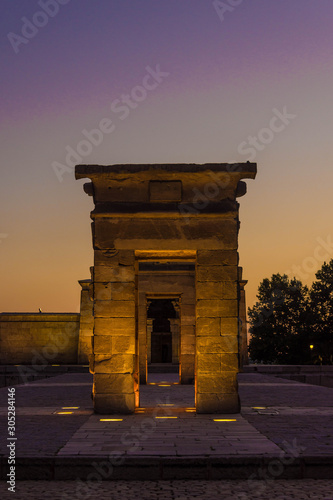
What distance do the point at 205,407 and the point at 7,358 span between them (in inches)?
762

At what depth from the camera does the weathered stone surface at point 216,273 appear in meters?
10.9

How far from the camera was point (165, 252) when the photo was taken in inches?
444

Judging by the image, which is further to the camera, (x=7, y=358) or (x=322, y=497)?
(x=7, y=358)

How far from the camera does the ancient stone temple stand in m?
10.7

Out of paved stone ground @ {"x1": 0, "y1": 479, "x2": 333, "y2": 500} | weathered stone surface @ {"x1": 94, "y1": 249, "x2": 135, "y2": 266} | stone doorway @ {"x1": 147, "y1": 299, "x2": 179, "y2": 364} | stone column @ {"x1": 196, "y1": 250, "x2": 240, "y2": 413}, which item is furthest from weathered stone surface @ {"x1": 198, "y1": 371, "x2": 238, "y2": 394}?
stone doorway @ {"x1": 147, "y1": 299, "x2": 179, "y2": 364}

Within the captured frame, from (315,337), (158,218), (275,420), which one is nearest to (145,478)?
(275,420)

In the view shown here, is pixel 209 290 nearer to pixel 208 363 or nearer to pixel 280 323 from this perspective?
pixel 208 363

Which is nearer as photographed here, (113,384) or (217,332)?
(113,384)

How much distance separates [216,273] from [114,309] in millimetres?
2040

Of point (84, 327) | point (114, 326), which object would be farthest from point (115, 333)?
point (84, 327)

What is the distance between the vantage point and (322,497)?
5.44m

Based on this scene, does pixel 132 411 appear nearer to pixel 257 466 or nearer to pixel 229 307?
pixel 229 307

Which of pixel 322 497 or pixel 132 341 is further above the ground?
pixel 132 341

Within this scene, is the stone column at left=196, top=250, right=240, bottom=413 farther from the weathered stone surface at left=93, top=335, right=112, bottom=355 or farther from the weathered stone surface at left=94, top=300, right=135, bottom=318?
the weathered stone surface at left=93, top=335, right=112, bottom=355
